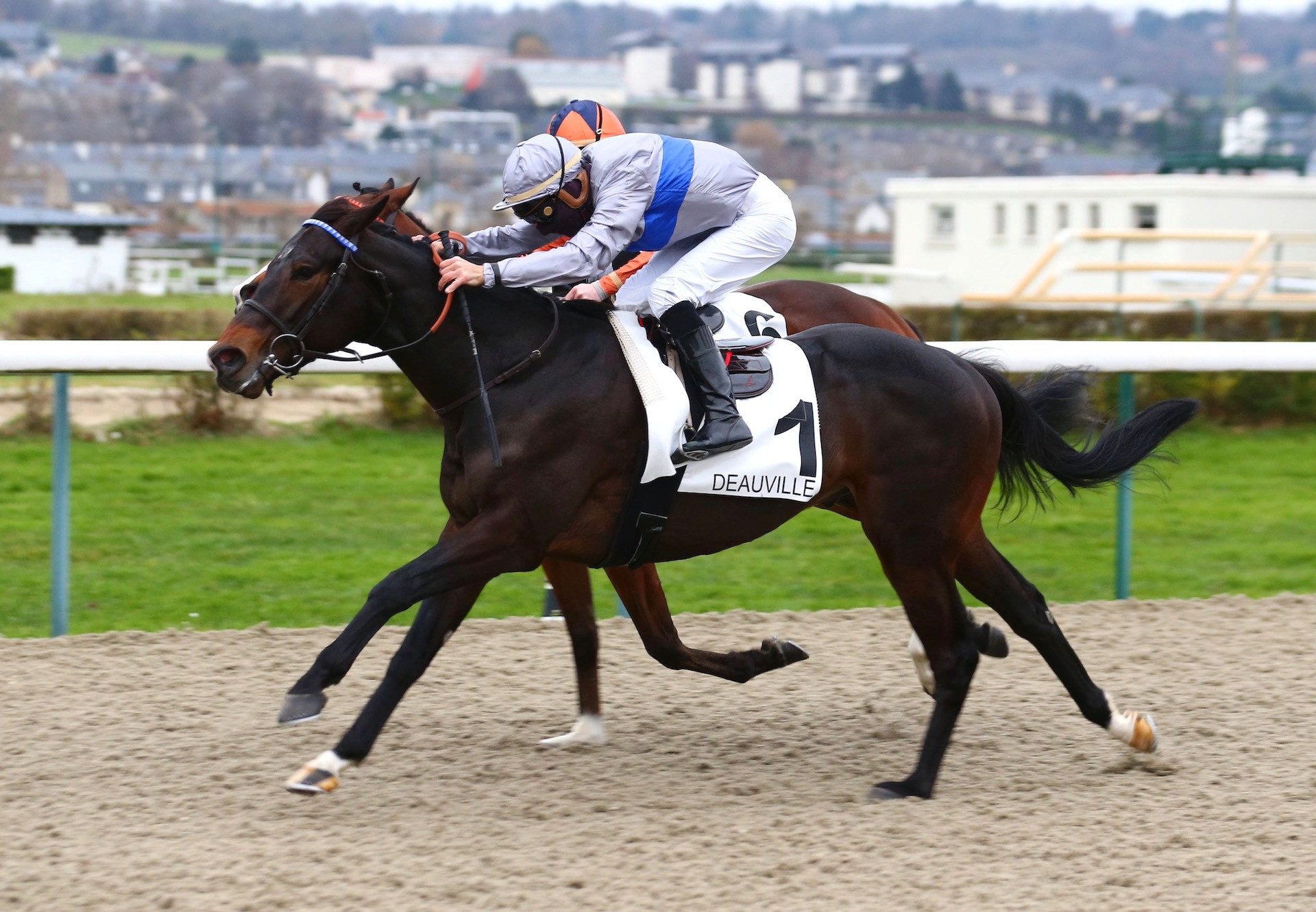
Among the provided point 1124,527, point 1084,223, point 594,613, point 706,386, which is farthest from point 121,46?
point 706,386

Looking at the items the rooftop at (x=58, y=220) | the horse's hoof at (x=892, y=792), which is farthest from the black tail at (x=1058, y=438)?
the rooftop at (x=58, y=220)

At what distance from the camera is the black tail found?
4.38 meters

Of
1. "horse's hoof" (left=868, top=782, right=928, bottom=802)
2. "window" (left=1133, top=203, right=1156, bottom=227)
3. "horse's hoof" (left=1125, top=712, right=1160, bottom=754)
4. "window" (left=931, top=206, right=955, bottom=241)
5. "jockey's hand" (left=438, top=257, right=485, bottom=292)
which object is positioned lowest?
"horse's hoof" (left=868, top=782, right=928, bottom=802)

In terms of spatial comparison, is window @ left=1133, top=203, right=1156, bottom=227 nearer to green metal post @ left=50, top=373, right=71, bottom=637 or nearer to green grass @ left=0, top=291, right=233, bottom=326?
green grass @ left=0, top=291, right=233, bottom=326

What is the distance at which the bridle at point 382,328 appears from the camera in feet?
11.8

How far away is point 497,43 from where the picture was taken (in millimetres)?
135125

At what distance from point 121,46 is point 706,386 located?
11660 centimetres

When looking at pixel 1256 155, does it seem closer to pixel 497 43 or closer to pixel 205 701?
pixel 205 701

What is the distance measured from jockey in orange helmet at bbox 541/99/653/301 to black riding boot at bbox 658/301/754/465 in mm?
168

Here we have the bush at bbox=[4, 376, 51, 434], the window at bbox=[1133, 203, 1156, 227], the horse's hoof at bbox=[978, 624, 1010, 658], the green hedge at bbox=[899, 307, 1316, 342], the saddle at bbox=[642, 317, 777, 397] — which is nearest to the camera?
the saddle at bbox=[642, 317, 777, 397]

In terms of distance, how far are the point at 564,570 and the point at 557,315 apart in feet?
2.42

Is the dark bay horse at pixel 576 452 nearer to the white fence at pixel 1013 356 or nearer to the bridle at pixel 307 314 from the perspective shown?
the bridle at pixel 307 314

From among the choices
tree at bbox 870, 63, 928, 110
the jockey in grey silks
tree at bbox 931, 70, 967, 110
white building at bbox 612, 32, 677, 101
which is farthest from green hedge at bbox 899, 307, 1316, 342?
white building at bbox 612, 32, 677, 101

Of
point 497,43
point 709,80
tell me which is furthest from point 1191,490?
point 497,43
